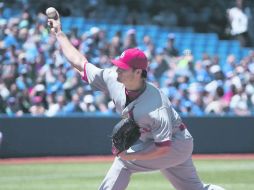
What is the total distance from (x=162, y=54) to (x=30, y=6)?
3743 mm

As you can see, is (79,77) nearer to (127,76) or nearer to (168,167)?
(168,167)

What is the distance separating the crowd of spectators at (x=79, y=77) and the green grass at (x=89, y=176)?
6.17ft

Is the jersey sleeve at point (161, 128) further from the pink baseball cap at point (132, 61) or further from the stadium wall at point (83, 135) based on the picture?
the stadium wall at point (83, 135)

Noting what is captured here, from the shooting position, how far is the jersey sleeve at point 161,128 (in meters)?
5.78

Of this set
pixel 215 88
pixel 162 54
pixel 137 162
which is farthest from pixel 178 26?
pixel 137 162

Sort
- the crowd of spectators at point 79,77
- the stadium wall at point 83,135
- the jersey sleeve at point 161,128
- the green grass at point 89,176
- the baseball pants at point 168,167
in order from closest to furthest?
the jersey sleeve at point 161,128 < the baseball pants at point 168,167 < the green grass at point 89,176 < the stadium wall at point 83,135 < the crowd of spectators at point 79,77

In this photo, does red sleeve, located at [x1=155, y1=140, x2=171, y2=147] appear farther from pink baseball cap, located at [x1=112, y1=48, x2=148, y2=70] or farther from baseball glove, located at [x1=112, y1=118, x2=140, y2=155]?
pink baseball cap, located at [x1=112, y1=48, x2=148, y2=70]

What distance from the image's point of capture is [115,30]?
728 inches

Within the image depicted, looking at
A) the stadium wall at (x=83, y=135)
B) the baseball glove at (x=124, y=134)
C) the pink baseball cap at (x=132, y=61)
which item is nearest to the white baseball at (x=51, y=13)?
the pink baseball cap at (x=132, y=61)

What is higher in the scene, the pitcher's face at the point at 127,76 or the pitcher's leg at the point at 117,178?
the pitcher's face at the point at 127,76

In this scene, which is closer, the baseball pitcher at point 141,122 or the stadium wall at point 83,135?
the baseball pitcher at point 141,122

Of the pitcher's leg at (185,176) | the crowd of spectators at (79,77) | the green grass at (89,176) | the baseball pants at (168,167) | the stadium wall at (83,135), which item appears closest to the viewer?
the baseball pants at (168,167)

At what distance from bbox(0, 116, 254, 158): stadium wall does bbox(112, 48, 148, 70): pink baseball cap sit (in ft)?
23.7

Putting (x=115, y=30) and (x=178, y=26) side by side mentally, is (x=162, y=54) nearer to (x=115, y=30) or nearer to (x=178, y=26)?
(x=115, y=30)
